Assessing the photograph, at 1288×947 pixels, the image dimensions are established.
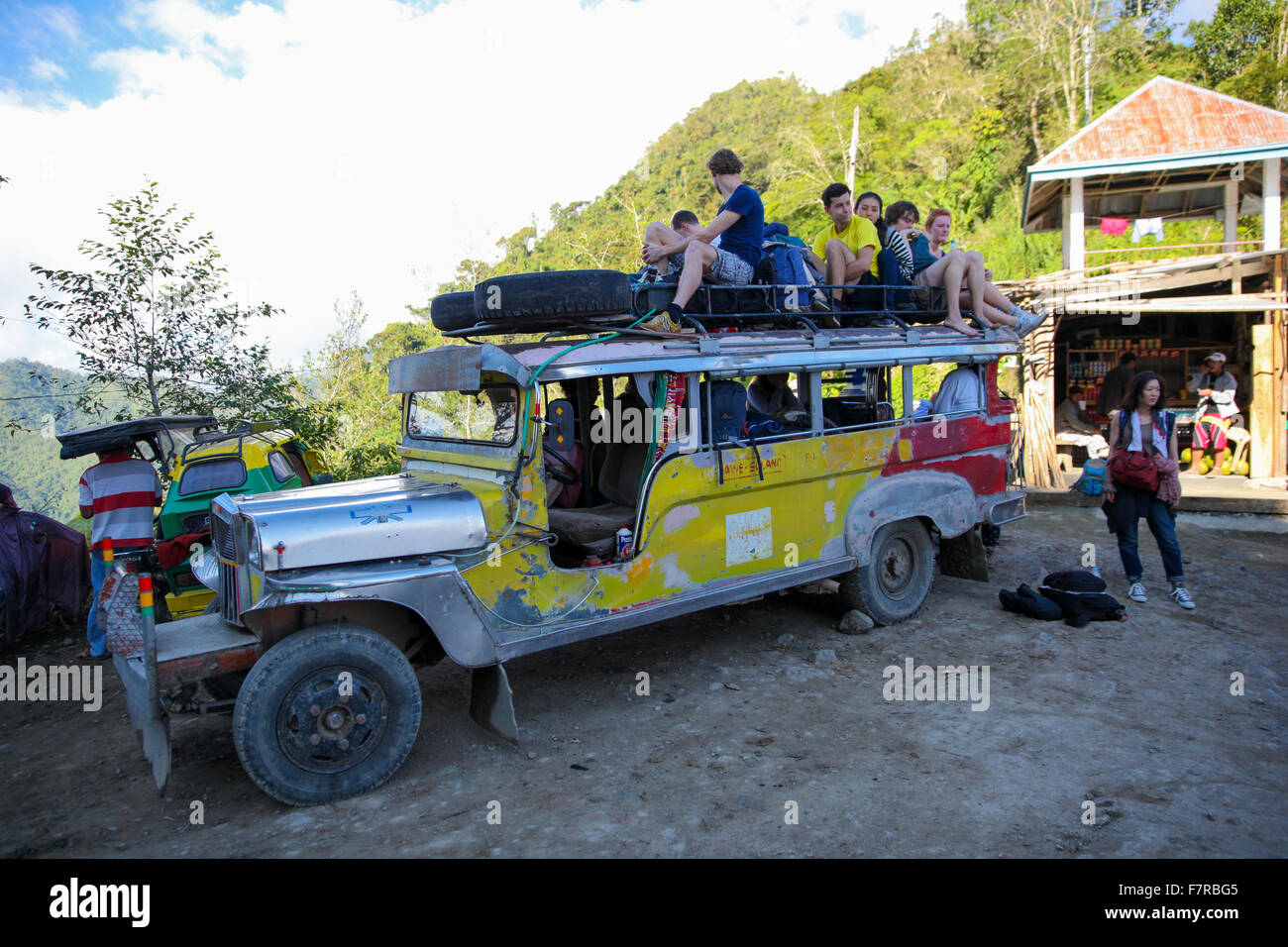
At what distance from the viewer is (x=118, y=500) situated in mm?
6512

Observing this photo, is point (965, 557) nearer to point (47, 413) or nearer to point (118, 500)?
point (118, 500)

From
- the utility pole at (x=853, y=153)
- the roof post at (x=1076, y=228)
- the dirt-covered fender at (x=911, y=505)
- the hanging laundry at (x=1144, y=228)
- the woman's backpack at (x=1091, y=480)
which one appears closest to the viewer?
the dirt-covered fender at (x=911, y=505)

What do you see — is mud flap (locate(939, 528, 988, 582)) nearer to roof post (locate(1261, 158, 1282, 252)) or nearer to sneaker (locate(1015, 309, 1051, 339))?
sneaker (locate(1015, 309, 1051, 339))

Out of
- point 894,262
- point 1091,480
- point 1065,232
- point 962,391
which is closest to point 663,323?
point 894,262

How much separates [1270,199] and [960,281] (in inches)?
459

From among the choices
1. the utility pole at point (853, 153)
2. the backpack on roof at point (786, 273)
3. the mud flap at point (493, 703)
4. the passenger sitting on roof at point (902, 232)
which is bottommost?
the mud flap at point (493, 703)

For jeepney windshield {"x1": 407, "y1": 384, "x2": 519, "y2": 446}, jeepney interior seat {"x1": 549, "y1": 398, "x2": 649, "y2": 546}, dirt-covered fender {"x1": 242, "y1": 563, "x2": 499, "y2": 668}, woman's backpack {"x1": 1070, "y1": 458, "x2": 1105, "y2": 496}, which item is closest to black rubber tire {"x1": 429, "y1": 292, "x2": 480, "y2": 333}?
jeepney windshield {"x1": 407, "y1": 384, "x2": 519, "y2": 446}

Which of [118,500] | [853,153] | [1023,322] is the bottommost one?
[118,500]

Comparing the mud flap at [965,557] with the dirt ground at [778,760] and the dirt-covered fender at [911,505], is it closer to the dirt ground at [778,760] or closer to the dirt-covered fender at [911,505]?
the dirt-covered fender at [911,505]

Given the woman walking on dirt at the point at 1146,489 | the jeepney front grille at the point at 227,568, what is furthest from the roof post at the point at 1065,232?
the jeepney front grille at the point at 227,568

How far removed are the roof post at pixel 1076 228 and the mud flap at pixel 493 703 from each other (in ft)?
48.3

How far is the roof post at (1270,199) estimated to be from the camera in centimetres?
1434

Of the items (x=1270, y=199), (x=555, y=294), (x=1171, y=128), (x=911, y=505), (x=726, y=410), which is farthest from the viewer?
(x=1171, y=128)
